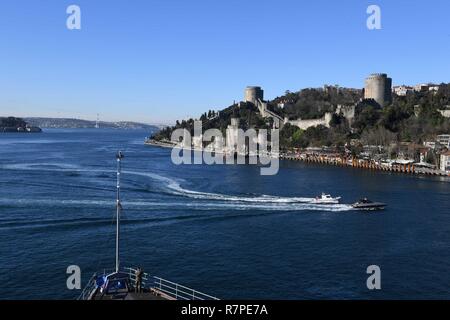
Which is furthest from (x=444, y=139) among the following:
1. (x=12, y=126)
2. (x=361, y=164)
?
(x=12, y=126)

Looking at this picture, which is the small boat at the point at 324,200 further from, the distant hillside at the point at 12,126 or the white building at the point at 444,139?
the distant hillside at the point at 12,126

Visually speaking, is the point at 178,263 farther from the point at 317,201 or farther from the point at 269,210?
the point at 317,201

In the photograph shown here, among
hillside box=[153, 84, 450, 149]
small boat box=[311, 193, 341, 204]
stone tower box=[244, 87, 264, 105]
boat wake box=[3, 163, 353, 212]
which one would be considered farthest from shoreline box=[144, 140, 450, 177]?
stone tower box=[244, 87, 264, 105]

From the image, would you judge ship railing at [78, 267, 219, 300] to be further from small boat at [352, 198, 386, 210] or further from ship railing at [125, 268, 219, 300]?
small boat at [352, 198, 386, 210]

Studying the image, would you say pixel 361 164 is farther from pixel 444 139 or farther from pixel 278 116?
pixel 278 116

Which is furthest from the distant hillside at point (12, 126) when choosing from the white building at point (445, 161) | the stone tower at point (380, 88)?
the white building at point (445, 161)
